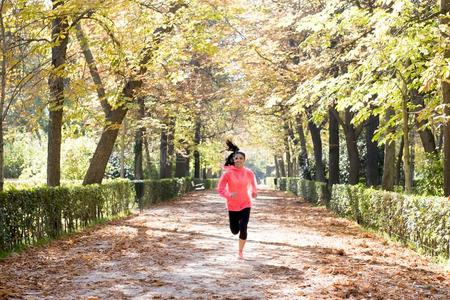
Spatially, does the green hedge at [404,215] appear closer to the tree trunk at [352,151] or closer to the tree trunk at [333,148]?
the tree trunk at [352,151]

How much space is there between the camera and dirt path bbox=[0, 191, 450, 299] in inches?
294

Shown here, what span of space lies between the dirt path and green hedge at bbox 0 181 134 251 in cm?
44

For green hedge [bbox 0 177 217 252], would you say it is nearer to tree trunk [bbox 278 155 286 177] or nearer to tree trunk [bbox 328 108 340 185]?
tree trunk [bbox 328 108 340 185]

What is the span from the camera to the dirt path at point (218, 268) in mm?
7461

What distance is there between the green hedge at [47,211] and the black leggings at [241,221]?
159 inches

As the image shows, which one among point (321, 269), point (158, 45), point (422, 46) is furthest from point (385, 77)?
point (321, 269)

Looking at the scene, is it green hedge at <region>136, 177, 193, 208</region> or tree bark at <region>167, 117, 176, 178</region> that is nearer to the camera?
green hedge at <region>136, 177, 193, 208</region>

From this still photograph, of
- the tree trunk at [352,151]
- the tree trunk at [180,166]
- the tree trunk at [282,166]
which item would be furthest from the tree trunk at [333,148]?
the tree trunk at [282,166]

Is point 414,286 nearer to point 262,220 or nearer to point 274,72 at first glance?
point 262,220

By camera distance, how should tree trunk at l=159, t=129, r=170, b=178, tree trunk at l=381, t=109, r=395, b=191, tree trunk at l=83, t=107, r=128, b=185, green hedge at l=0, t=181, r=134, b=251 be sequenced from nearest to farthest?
green hedge at l=0, t=181, r=134, b=251 → tree trunk at l=381, t=109, r=395, b=191 → tree trunk at l=83, t=107, r=128, b=185 → tree trunk at l=159, t=129, r=170, b=178

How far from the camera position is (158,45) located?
1772 centimetres

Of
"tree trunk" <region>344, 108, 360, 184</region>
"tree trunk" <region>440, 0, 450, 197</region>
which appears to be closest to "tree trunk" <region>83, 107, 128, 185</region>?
"tree trunk" <region>344, 108, 360, 184</region>

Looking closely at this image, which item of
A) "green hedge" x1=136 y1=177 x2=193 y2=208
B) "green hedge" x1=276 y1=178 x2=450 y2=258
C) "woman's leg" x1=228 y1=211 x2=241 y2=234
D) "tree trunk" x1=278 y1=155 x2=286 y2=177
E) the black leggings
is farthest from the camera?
"tree trunk" x1=278 y1=155 x2=286 y2=177

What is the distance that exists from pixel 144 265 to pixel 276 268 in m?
2.14
